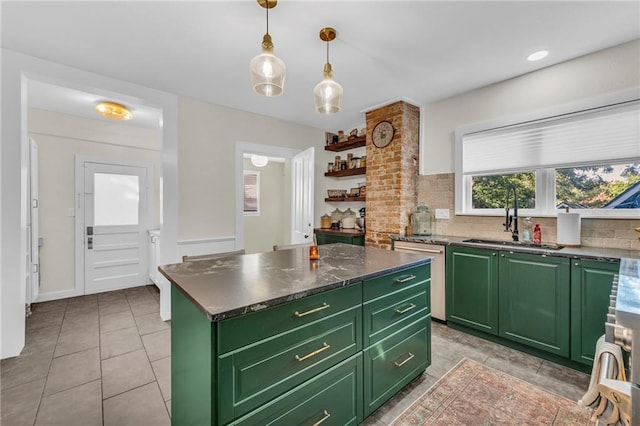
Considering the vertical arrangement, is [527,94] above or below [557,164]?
above

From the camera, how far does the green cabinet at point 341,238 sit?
3.98 metres

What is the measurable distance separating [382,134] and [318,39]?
1769 millimetres

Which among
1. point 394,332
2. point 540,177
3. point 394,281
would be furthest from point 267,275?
point 540,177

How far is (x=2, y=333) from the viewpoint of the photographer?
2.40 metres

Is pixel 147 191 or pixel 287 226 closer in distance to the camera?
pixel 147 191

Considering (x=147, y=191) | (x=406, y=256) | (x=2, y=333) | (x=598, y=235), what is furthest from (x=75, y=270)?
(x=598, y=235)

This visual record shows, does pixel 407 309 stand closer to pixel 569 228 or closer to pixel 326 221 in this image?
pixel 569 228

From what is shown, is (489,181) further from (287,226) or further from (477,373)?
(287,226)

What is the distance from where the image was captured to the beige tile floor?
178cm

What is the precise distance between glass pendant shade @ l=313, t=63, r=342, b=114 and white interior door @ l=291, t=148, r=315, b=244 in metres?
1.92

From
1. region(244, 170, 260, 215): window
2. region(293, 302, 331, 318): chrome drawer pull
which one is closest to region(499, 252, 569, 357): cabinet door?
region(293, 302, 331, 318): chrome drawer pull

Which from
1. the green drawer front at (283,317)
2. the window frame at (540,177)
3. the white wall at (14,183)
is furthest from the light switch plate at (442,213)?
the white wall at (14,183)

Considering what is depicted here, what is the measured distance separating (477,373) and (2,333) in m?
4.12

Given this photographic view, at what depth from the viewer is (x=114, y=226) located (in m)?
4.49
